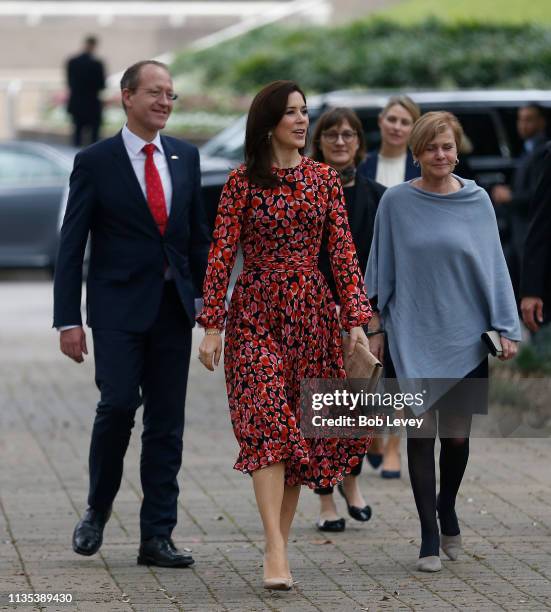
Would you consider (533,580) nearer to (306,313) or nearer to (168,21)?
(306,313)

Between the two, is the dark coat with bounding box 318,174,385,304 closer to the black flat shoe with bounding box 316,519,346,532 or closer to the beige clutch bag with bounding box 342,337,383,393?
the black flat shoe with bounding box 316,519,346,532

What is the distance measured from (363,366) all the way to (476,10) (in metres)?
32.5

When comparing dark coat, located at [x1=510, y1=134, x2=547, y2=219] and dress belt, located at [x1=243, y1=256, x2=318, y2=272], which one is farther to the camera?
dark coat, located at [x1=510, y1=134, x2=547, y2=219]

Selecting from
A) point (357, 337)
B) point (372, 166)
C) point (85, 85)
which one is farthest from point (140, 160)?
point (85, 85)

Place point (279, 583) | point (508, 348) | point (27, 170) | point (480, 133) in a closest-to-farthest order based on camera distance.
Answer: point (279, 583) < point (508, 348) < point (480, 133) < point (27, 170)

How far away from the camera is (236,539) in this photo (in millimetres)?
7426

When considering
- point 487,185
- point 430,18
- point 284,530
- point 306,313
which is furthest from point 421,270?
point 430,18

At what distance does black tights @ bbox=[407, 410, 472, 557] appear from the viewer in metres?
6.78

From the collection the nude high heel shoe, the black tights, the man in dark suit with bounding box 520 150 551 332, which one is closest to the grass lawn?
the man in dark suit with bounding box 520 150 551 332

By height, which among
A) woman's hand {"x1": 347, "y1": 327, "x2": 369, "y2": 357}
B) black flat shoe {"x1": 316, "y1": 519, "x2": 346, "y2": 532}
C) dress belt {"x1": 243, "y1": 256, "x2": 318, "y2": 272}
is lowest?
black flat shoe {"x1": 316, "y1": 519, "x2": 346, "y2": 532}

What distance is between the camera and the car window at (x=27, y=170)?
20.2 metres

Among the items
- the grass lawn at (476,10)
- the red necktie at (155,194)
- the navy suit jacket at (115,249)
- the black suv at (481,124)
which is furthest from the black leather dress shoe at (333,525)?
the grass lawn at (476,10)

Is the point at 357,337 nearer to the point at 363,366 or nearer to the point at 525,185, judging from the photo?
the point at 363,366

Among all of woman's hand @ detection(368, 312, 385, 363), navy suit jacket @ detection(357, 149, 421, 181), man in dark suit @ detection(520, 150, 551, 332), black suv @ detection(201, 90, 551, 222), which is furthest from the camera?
black suv @ detection(201, 90, 551, 222)
